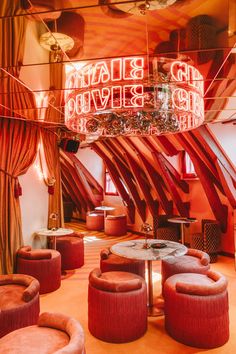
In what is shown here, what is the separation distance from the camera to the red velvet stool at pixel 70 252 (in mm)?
6418

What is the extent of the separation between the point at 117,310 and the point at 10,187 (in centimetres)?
305

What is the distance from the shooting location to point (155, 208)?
30.9 ft

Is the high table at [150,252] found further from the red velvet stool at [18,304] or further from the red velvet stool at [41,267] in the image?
the red velvet stool at [41,267]

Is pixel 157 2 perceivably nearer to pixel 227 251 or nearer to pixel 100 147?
pixel 227 251

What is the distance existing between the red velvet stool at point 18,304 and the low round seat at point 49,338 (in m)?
0.87

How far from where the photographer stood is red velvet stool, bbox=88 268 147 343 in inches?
135

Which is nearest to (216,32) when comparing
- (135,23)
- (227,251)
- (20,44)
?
(135,23)

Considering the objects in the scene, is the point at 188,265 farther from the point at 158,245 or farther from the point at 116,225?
the point at 116,225

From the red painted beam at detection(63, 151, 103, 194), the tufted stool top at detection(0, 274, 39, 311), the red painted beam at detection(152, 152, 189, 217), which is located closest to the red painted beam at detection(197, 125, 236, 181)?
the red painted beam at detection(152, 152, 189, 217)

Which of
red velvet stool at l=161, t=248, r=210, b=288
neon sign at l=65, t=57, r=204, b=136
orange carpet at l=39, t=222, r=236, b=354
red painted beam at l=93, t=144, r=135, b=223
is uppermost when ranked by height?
neon sign at l=65, t=57, r=204, b=136

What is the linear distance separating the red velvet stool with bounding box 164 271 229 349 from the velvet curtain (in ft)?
10.00

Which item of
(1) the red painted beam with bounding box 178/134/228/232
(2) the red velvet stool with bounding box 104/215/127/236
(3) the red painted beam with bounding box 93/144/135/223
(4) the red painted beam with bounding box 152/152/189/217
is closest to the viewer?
(1) the red painted beam with bounding box 178/134/228/232

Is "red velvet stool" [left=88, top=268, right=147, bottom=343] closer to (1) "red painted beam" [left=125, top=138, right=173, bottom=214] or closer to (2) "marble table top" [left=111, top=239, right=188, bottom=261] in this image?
(2) "marble table top" [left=111, top=239, right=188, bottom=261]

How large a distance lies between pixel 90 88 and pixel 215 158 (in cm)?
383
